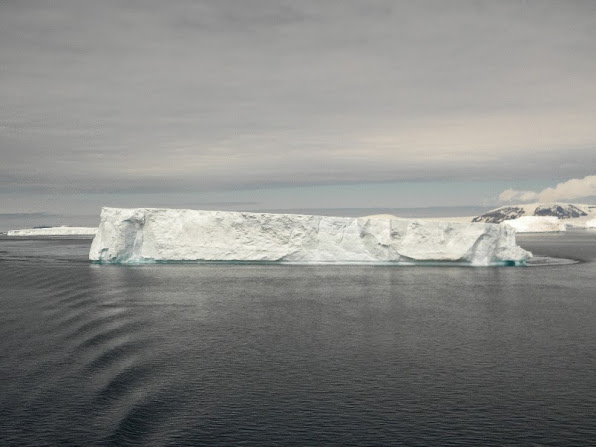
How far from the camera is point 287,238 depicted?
36.7 metres

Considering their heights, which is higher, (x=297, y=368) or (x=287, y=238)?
(x=287, y=238)

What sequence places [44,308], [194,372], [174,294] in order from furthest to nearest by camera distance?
[174,294]
[44,308]
[194,372]

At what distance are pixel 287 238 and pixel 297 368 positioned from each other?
23.7 meters

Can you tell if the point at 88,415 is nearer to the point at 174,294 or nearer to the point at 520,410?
the point at 520,410

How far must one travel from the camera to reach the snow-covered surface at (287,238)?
36406 millimetres

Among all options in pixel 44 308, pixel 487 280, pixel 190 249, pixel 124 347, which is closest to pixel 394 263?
pixel 487 280

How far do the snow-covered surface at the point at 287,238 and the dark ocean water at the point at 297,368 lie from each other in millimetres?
10191

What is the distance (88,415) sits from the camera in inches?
385

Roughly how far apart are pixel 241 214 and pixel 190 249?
4046mm

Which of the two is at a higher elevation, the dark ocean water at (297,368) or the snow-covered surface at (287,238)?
the snow-covered surface at (287,238)

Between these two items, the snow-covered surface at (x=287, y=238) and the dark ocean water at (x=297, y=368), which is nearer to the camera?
the dark ocean water at (x=297, y=368)

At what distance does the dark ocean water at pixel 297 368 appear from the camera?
30.5ft

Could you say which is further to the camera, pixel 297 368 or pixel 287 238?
pixel 287 238

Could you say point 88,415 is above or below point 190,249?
below
